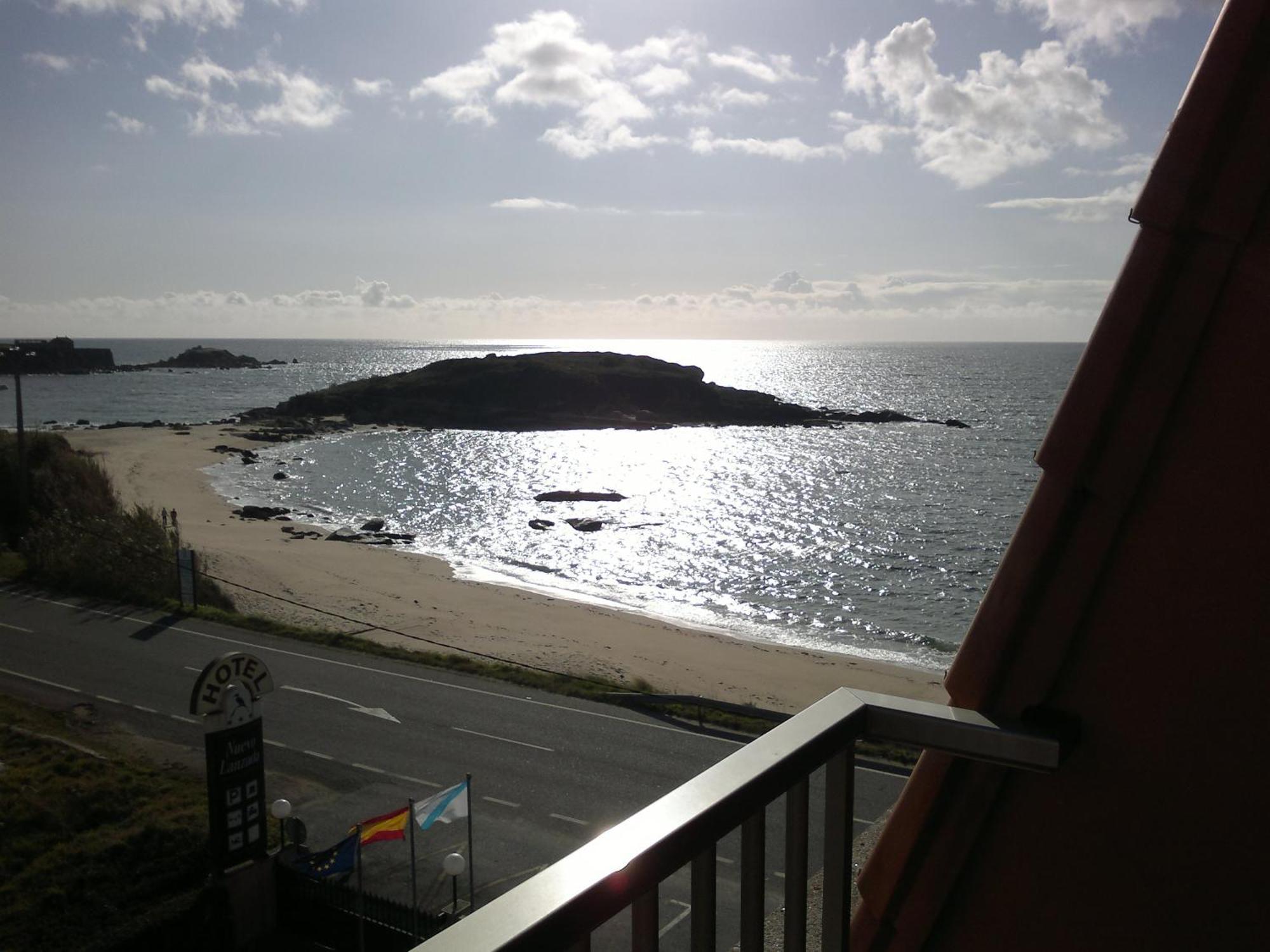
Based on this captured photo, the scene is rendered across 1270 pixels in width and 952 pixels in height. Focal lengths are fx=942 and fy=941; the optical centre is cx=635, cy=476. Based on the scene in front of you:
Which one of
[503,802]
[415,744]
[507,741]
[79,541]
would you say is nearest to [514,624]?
[79,541]

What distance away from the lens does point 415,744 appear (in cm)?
1692

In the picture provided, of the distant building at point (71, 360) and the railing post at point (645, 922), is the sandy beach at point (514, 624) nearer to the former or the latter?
the railing post at point (645, 922)

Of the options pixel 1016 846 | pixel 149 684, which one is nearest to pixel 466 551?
pixel 149 684

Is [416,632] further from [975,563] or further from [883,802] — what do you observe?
[975,563]

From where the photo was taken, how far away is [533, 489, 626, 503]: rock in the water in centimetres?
5897

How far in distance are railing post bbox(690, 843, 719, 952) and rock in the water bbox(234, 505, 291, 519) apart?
170ft

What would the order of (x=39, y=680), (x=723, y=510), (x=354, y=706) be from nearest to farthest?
(x=39, y=680) → (x=354, y=706) → (x=723, y=510)

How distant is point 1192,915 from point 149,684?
20585 millimetres

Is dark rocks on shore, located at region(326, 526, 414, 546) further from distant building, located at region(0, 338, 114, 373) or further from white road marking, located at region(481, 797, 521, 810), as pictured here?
distant building, located at region(0, 338, 114, 373)

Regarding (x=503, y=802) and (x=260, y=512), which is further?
(x=260, y=512)

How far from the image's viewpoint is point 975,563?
4178 cm

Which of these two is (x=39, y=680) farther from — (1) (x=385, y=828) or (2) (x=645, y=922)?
(2) (x=645, y=922)

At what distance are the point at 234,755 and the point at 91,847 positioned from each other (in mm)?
2171

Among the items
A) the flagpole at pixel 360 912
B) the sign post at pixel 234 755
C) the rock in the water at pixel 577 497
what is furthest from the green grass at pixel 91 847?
the rock in the water at pixel 577 497
